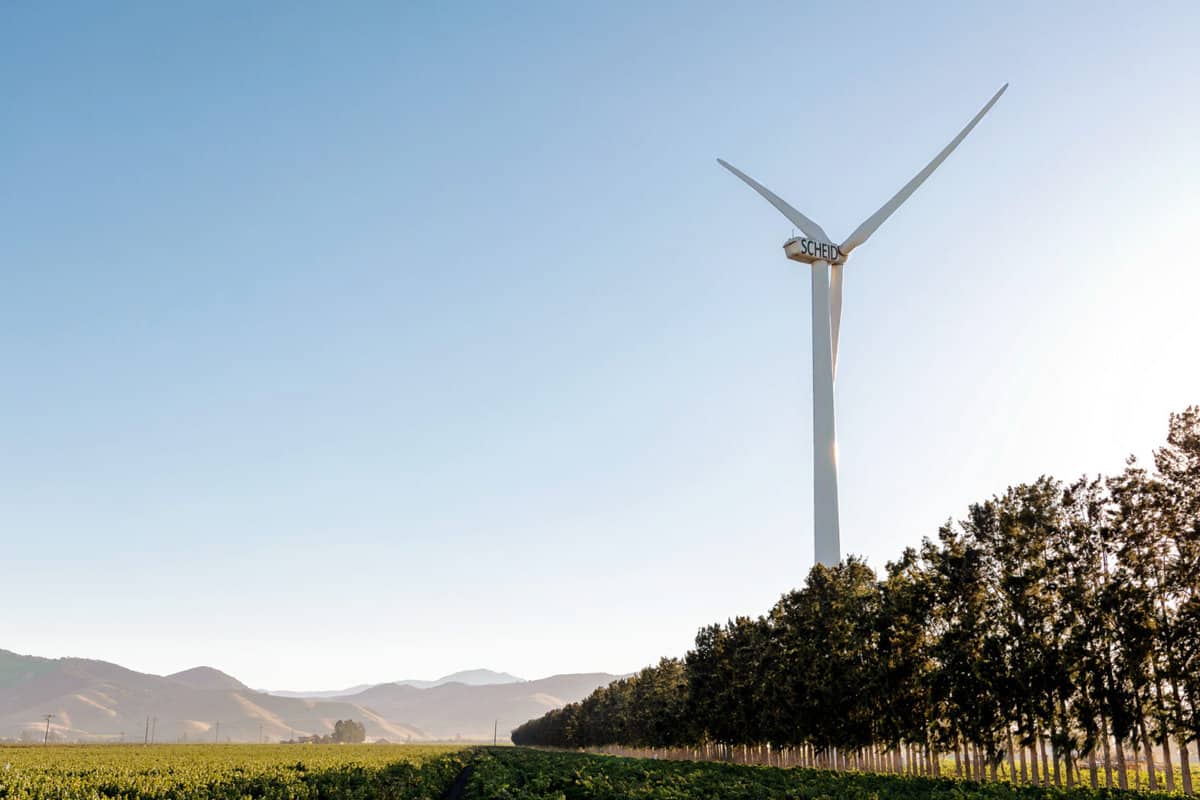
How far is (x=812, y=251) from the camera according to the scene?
87625 millimetres

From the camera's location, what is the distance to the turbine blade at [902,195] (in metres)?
Answer: 78.9

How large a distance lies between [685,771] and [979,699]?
20462mm

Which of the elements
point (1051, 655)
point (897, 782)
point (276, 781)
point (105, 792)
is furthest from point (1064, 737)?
point (105, 792)

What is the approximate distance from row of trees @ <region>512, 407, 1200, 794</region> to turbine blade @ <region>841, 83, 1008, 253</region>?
3184 cm

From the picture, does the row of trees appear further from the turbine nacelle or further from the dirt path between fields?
the turbine nacelle

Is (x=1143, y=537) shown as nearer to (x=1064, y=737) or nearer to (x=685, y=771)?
(x=1064, y=737)

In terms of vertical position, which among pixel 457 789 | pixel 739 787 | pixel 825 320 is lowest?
pixel 457 789

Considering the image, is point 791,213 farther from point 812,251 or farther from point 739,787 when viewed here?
point 739,787

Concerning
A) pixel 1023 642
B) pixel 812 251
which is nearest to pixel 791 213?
pixel 812 251

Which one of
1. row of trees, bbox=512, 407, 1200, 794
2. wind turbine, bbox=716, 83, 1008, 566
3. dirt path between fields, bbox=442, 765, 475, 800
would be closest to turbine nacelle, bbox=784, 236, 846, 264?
wind turbine, bbox=716, 83, 1008, 566

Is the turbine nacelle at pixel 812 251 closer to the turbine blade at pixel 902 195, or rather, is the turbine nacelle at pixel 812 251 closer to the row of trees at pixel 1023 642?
the turbine blade at pixel 902 195

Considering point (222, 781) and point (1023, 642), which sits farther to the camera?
point (222, 781)

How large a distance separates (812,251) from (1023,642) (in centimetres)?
4684

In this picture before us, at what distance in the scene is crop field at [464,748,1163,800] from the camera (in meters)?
40.6
